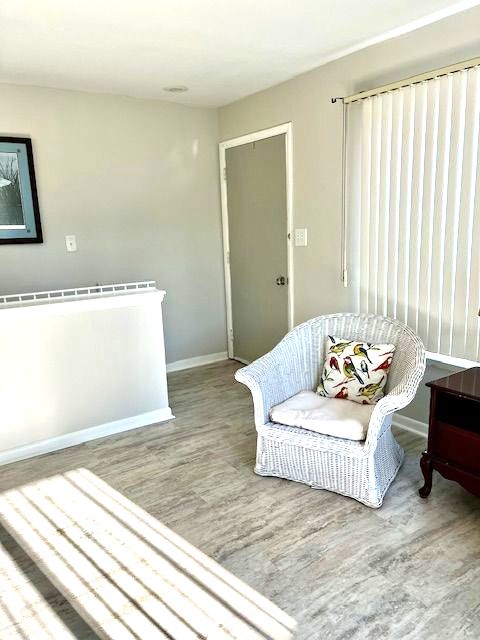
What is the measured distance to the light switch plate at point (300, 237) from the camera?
364 centimetres

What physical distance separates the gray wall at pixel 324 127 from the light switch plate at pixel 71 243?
171cm

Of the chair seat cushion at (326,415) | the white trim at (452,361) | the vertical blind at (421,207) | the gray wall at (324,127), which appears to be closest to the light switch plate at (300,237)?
the gray wall at (324,127)

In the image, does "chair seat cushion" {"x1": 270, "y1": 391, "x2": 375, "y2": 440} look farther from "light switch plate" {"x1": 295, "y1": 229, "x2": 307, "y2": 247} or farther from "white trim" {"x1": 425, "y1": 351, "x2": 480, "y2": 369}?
"light switch plate" {"x1": 295, "y1": 229, "x2": 307, "y2": 247}

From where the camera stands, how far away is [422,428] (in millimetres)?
3039

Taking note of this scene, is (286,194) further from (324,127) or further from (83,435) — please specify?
(83,435)

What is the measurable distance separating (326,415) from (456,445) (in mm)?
601

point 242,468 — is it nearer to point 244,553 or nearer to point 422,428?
point 244,553

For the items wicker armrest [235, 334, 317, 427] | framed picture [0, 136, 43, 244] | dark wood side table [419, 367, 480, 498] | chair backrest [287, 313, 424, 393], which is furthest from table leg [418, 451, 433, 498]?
framed picture [0, 136, 43, 244]

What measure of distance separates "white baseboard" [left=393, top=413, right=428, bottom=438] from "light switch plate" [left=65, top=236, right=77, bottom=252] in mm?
2729

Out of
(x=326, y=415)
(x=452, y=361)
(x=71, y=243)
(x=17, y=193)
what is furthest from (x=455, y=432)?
(x=17, y=193)

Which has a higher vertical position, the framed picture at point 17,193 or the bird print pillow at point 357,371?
the framed picture at point 17,193

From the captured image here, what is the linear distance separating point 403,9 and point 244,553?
2721mm

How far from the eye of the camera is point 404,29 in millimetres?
2711

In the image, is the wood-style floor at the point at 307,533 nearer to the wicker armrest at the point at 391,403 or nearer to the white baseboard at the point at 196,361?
the wicker armrest at the point at 391,403
